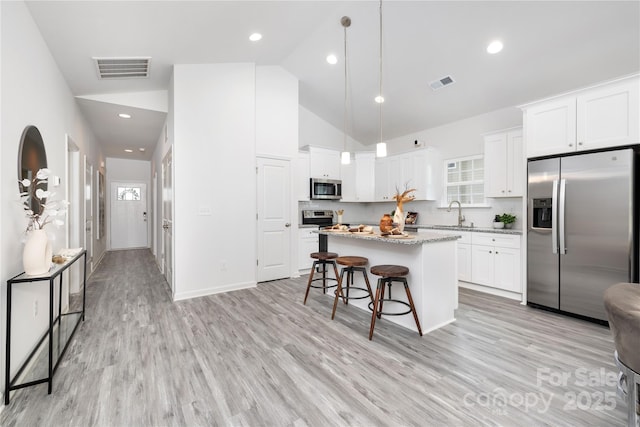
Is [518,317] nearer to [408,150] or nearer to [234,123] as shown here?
[408,150]

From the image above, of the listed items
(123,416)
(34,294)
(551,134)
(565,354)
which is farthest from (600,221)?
(34,294)

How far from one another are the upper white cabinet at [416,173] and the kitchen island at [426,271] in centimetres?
249

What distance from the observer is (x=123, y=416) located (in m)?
1.68

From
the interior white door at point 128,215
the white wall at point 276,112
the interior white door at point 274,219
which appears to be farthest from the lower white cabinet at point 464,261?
the interior white door at point 128,215

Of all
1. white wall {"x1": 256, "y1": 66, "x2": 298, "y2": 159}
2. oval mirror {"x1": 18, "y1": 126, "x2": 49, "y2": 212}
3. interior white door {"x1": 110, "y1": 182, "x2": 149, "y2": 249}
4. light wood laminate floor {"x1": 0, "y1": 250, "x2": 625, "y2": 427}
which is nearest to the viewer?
light wood laminate floor {"x1": 0, "y1": 250, "x2": 625, "y2": 427}

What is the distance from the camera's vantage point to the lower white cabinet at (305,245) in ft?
17.0

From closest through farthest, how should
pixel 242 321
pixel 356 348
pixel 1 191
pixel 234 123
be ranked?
pixel 1 191, pixel 356 348, pixel 242 321, pixel 234 123

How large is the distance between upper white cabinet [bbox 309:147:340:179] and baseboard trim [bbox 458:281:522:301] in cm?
308

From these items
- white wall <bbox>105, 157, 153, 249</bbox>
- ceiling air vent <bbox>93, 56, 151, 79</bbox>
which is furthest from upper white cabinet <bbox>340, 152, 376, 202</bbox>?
white wall <bbox>105, 157, 153, 249</bbox>

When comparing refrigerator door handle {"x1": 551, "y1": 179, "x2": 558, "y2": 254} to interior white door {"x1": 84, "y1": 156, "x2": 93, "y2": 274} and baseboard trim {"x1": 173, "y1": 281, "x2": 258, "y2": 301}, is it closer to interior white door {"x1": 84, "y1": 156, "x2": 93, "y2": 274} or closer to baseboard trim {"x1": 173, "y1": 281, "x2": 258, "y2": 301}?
baseboard trim {"x1": 173, "y1": 281, "x2": 258, "y2": 301}

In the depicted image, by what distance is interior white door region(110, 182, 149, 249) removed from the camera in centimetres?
848

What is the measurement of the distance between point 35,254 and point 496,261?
4.74 m

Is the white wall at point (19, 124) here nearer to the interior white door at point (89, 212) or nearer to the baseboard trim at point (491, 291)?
the interior white door at point (89, 212)

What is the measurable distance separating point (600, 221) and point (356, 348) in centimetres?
278
